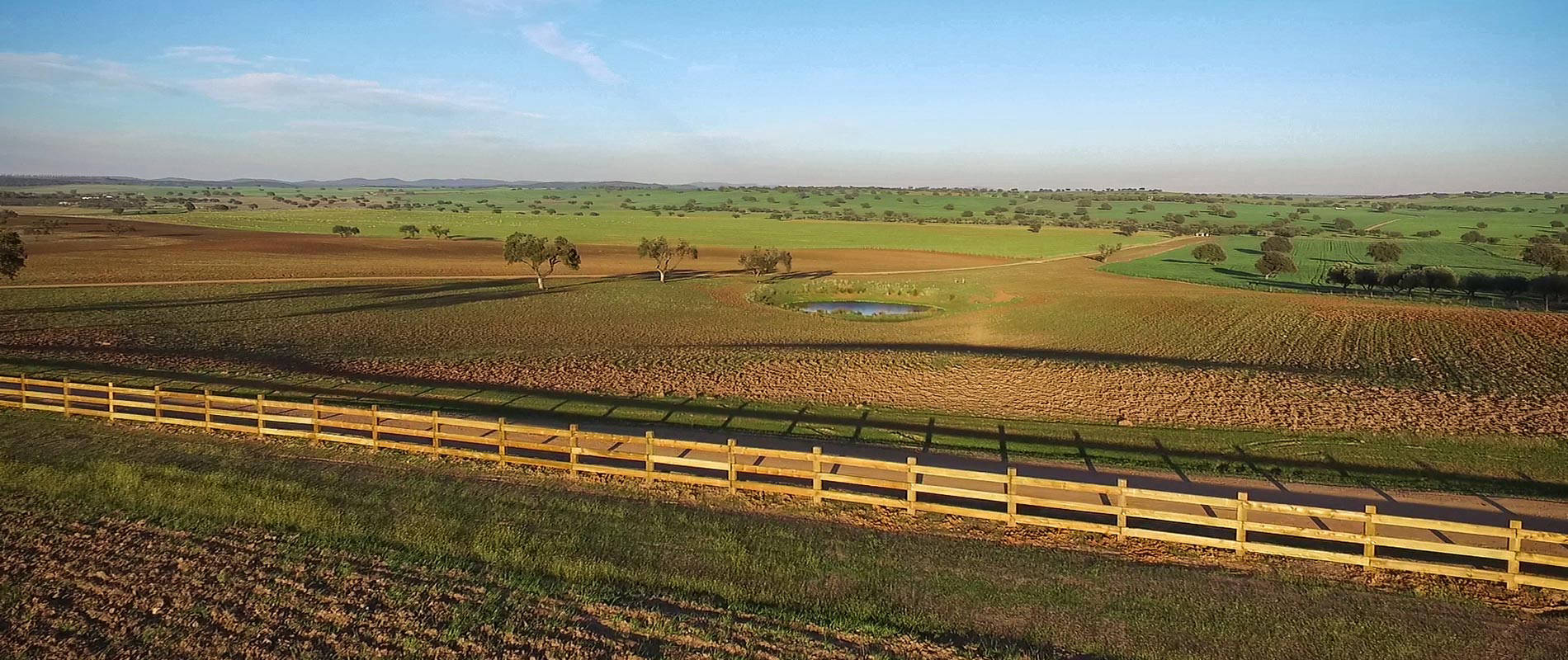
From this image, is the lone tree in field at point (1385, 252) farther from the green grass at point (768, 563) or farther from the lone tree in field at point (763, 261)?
the green grass at point (768, 563)

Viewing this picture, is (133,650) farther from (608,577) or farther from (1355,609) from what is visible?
(1355,609)

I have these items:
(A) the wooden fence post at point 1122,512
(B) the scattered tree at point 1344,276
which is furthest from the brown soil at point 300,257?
(A) the wooden fence post at point 1122,512

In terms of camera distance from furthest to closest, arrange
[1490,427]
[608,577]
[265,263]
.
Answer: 1. [265,263]
2. [1490,427]
3. [608,577]

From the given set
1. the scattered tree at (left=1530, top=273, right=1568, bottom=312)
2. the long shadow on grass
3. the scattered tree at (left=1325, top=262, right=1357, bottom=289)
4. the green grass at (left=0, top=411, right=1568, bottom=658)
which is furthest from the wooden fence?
the scattered tree at (left=1325, top=262, right=1357, bottom=289)

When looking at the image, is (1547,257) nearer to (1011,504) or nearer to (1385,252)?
(1385,252)

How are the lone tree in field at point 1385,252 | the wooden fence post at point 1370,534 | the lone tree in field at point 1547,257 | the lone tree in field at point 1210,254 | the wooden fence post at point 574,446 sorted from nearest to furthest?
the wooden fence post at point 1370,534 → the wooden fence post at point 574,446 → the lone tree in field at point 1547,257 → the lone tree in field at point 1385,252 → the lone tree in field at point 1210,254

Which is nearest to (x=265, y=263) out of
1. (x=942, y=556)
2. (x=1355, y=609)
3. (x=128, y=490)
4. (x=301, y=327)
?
(x=301, y=327)

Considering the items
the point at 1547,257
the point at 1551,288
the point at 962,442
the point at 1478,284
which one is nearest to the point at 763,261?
the point at 962,442
